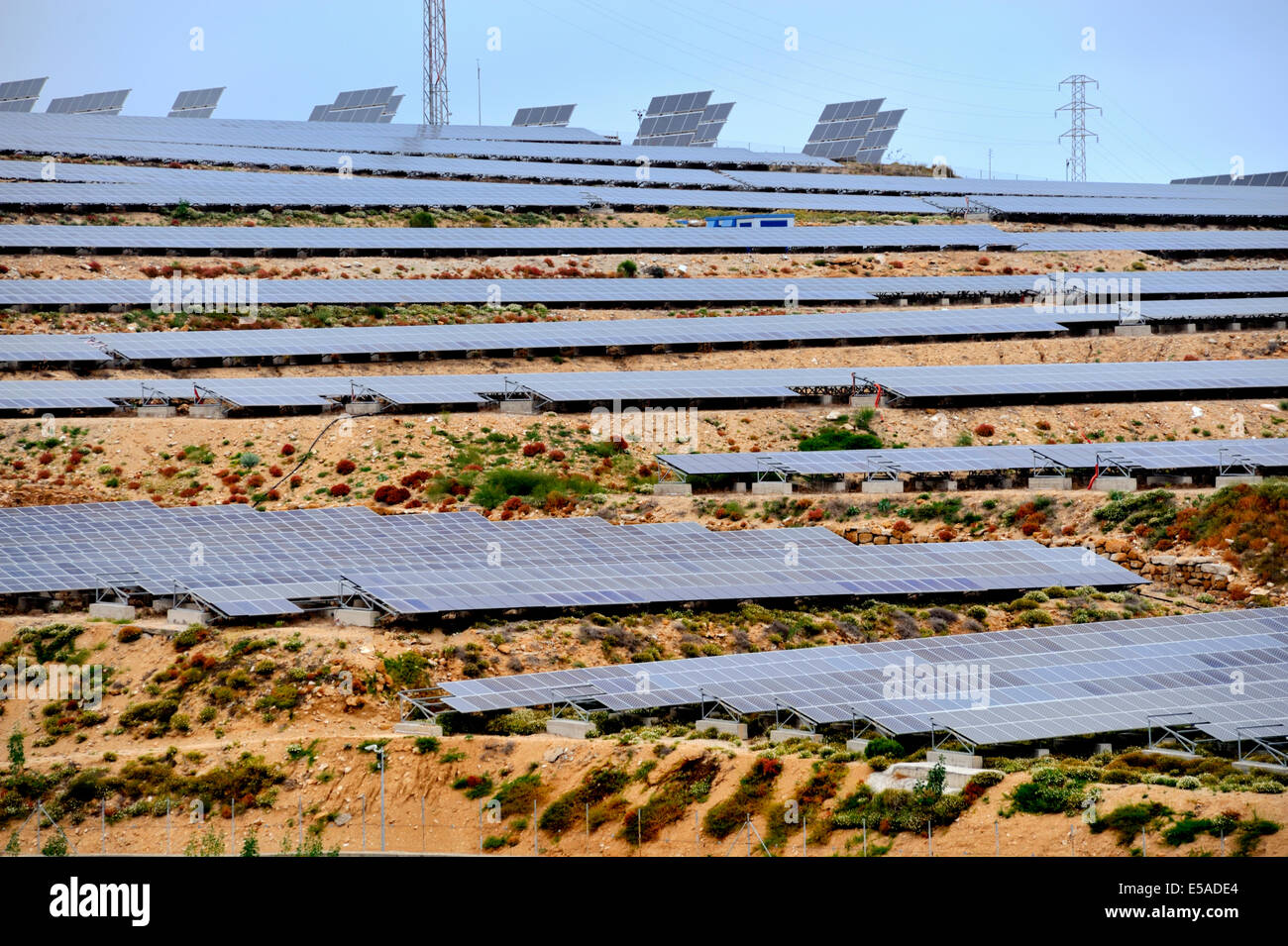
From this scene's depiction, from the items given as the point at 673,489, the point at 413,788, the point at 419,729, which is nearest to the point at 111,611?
the point at 419,729

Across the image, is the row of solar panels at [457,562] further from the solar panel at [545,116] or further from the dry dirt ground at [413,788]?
the solar panel at [545,116]

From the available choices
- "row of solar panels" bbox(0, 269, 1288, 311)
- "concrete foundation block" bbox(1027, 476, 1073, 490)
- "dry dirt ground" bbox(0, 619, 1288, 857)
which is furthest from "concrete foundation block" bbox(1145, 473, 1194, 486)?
"row of solar panels" bbox(0, 269, 1288, 311)

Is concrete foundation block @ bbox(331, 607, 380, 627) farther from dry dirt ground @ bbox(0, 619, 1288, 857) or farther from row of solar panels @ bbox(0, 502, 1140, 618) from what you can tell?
dry dirt ground @ bbox(0, 619, 1288, 857)

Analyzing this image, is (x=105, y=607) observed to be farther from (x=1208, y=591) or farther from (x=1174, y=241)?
(x=1174, y=241)

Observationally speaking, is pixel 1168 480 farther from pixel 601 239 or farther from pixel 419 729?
pixel 601 239

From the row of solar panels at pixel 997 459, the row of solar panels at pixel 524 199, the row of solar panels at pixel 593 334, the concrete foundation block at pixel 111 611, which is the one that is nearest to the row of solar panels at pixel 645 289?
the row of solar panels at pixel 593 334

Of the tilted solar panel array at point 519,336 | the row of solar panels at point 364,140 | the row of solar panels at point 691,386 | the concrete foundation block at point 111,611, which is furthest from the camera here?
the row of solar panels at point 364,140
